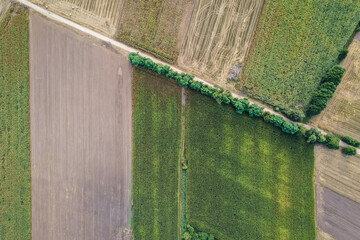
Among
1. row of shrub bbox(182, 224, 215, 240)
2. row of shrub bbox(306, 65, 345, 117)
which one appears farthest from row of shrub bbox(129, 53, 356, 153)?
row of shrub bbox(182, 224, 215, 240)

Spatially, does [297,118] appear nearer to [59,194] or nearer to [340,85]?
[340,85]

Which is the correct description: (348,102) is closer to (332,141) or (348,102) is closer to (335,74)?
(335,74)

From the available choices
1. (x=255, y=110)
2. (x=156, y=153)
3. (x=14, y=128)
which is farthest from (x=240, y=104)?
(x=14, y=128)

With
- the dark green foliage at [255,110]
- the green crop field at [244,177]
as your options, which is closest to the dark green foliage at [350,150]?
the green crop field at [244,177]

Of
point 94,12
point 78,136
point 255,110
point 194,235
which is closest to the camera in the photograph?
point 255,110

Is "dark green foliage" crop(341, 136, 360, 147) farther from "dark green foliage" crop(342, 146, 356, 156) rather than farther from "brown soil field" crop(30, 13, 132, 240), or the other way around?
"brown soil field" crop(30, 13, 132, 240)

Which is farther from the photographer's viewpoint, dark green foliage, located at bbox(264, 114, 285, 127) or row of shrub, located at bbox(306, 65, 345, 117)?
dark green foliage, located at bbox(264, 114, 285, 127)

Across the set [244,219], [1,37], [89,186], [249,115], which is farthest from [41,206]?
[249,115]

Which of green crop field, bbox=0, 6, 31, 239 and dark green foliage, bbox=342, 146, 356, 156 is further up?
dark green foliage, bbox=342, 146, 356, 156
